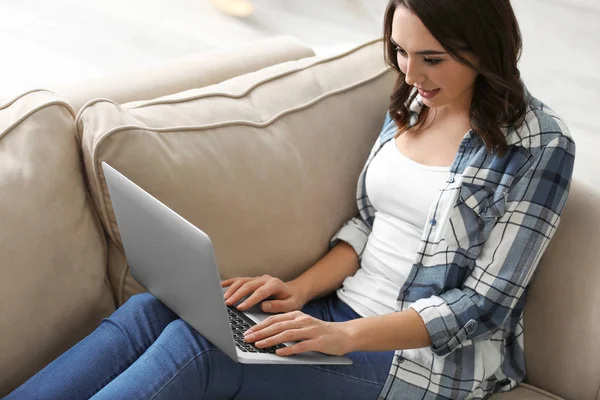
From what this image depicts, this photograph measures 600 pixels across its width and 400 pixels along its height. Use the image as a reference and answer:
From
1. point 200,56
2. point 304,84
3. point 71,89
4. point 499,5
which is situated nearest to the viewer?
point 499,5

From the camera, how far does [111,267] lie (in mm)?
1417

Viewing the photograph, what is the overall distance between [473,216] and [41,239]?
0.75m

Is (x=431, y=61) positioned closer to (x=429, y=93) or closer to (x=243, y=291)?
(x=429, y=93)

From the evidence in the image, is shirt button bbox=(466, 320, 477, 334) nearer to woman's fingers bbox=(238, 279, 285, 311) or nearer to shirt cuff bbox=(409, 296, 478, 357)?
shirt cuff bbox=(409, 296, 478, 357)

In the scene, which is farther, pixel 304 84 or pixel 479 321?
pixel 304 84

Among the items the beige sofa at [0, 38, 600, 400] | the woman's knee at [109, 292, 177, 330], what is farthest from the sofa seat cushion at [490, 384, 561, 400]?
the woman's knee at [109, 292, 177, 330]

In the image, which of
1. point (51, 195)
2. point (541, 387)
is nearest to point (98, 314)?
point (51, 195)

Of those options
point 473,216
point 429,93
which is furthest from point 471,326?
point 429,93

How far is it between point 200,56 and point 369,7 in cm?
182

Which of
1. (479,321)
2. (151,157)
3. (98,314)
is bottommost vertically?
(98,314)

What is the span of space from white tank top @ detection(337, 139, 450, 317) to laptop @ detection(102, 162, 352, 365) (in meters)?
0.22

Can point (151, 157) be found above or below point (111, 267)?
above

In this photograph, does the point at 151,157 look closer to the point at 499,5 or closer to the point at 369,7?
the point at 499,5

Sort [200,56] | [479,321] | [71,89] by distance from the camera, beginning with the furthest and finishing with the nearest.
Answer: [200,56] < [71,89] < [479,321]
